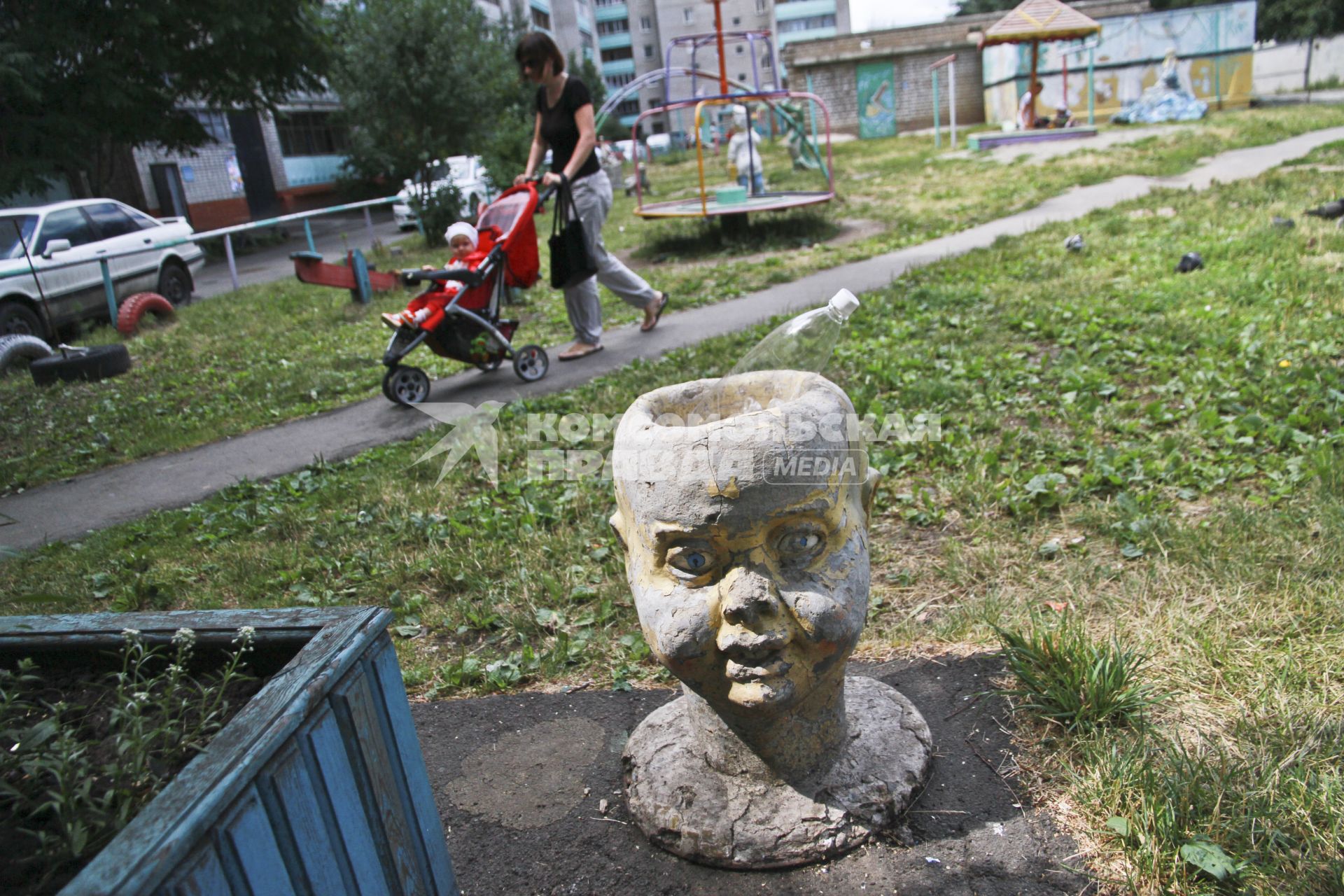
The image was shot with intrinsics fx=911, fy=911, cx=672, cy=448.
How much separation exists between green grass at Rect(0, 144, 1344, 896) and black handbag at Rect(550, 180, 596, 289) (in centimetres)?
83

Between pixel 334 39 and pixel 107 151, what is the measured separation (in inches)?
188

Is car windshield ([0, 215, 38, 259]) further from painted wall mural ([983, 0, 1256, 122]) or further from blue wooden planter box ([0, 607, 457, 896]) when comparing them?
painted wall mural ([983, 0, 1256, 122])

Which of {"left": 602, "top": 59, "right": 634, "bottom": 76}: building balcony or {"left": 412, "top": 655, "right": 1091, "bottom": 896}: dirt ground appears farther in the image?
{"left": 602, "top": 59, "right": 634, "bottom": 76}: building balcony

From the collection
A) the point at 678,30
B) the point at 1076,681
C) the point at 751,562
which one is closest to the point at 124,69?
the point at 751,562

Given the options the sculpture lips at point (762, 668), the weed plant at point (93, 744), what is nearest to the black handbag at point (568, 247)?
the sculpture lips at point (762, 668)

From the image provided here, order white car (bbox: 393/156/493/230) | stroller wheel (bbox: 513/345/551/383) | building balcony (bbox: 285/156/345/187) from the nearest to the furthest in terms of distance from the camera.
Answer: stroller wheel (bbox: 513/345/551/383), white car (bbox: 393/156/493/230), building balcony (bbox: 285/156/345/187)

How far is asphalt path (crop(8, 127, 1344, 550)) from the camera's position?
16.4ft

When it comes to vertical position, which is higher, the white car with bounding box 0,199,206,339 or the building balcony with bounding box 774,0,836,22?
the building balcony with bounding box 774,0,836,22

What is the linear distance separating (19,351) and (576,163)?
5.67m

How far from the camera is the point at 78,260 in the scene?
9.98 m

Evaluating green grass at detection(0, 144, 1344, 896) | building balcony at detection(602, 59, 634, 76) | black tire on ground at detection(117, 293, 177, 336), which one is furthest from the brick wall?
building balcony at detection(602, 59, 634, 76)

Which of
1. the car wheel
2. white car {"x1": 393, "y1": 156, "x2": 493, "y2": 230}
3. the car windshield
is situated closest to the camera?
the car windshield

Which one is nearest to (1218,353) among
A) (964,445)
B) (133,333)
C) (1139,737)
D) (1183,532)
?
(964,445)

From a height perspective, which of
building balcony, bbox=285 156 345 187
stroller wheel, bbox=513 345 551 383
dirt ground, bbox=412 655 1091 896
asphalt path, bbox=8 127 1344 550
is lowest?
dirt ground, bbox=412 655 1091 896
